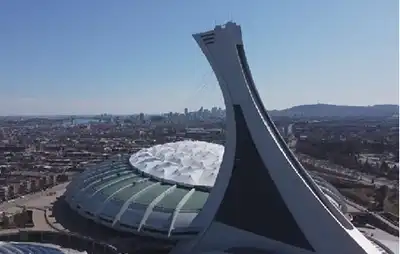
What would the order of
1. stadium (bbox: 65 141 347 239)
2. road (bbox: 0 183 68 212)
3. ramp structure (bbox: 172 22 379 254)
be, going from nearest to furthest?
ramp structure (bbox: 172 22 379 254), stadium (bbox: 65 141 347 239), road (bbox: 0 183 68 212)

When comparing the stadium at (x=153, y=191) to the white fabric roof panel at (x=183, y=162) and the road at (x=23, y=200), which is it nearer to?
the white fabric roof panel at (x=183, y=162)

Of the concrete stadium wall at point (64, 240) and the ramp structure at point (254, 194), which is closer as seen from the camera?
the ramp structure at point (254, 194)

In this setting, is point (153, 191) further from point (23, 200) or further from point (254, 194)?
point (23, 200)

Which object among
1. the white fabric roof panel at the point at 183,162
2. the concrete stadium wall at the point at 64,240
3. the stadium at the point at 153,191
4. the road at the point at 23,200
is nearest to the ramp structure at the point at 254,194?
the stadium at the point at 153,191

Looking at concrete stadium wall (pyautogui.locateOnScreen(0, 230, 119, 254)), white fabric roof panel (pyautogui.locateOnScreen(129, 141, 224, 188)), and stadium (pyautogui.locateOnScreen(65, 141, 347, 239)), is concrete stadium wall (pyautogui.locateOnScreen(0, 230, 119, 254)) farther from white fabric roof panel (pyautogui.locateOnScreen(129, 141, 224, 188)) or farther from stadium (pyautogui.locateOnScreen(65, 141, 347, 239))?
white fabric roof panel (pyautogui.locateOnScreen(129, 141, 224, 188))

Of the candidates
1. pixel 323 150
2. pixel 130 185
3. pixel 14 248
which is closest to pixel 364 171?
pixel 323 150

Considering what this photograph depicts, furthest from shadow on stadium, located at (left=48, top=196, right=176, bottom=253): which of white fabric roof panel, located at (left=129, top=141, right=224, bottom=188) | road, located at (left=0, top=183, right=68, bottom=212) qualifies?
road, located at (left=0, top=183, right=68, bottom=212)

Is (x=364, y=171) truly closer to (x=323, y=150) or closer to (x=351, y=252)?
(x=323, y=150)
